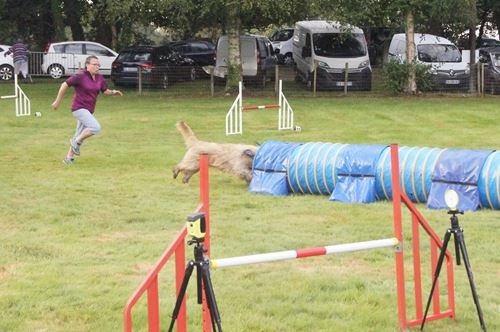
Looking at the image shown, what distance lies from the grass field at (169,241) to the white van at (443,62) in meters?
11.0

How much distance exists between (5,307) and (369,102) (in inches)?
816

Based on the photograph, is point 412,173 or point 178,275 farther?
point 412,173

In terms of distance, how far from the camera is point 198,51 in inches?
1505

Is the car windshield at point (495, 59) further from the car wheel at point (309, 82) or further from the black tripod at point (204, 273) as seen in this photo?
the black tripod at point (204, 273)

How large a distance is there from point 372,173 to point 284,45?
1198 inches

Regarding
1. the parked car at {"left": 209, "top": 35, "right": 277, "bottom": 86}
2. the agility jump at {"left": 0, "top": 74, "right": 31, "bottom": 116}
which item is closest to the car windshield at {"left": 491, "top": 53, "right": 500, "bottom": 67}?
the parked car at {"left": 209, "top": 35, "right": 277, "bottom": 86}

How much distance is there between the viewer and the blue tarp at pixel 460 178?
35.2ft

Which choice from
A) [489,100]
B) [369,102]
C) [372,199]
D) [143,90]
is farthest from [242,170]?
[143,90]

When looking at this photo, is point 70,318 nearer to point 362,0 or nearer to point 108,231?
point 108,231

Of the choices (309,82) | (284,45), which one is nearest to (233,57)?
(309,82)

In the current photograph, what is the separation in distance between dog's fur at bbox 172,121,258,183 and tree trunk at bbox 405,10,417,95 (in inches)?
642

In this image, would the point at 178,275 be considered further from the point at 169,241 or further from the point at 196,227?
the point at 169,241

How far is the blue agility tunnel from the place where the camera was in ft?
35.3

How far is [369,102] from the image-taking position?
87.3 feet
